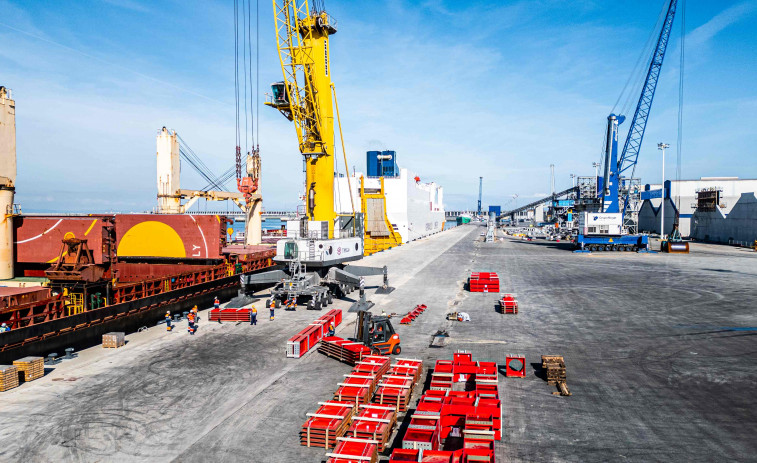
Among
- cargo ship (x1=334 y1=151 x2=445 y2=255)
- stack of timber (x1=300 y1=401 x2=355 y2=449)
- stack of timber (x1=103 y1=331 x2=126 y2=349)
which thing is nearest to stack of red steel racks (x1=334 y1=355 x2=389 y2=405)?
stack of timber (x1=300 y1=401 x2=355 y2=449)

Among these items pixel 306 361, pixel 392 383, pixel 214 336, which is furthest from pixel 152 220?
pixel 392 383

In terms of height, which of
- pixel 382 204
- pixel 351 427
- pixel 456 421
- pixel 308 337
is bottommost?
pixel 351 427

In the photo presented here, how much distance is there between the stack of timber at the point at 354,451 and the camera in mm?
10734

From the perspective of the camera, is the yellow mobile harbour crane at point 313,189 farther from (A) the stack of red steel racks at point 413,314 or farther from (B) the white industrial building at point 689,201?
(B) the white industrial building at point 689,201

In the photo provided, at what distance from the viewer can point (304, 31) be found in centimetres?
3334

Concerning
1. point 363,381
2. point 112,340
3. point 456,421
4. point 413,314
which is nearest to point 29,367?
point 112,340

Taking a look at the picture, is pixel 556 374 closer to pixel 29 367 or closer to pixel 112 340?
pixel 29 367

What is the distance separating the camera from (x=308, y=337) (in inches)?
824

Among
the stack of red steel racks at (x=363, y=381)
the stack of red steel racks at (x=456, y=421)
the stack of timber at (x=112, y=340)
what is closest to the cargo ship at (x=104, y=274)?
the stack of timber at (x=112, y=340)

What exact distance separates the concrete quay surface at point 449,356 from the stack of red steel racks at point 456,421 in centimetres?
84

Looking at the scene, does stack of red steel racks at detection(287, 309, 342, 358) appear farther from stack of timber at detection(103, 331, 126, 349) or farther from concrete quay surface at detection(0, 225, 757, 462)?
stack of timber at detection(103, 331, 126, 349)

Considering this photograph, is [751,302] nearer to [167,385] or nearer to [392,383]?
[392,383]

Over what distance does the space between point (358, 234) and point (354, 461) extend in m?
28.8

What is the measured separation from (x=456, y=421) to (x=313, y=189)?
2565 cm
